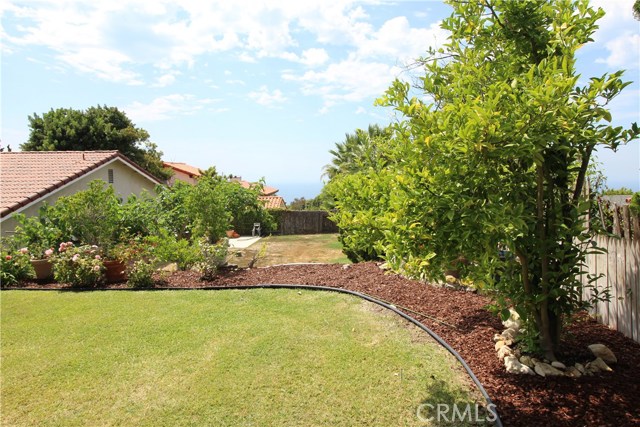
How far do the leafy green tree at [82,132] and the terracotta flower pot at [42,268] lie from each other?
20.6 metres

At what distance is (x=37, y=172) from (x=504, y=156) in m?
15.2

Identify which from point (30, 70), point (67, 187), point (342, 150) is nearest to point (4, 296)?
point (30, 70)

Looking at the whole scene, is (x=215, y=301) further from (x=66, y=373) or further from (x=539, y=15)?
(x=539, y=15)

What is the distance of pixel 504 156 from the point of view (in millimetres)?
2818

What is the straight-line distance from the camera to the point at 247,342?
5.04 metres

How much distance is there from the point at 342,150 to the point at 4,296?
21460 mm

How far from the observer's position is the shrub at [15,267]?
860 centimetres

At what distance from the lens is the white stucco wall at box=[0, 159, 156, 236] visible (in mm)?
10730

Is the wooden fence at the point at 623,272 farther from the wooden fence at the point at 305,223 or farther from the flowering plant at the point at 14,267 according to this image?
the wooden fence at the point at 305,223

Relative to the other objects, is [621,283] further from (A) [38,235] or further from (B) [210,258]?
(A) [38,235]

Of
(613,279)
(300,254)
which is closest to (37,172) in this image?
(300,254)

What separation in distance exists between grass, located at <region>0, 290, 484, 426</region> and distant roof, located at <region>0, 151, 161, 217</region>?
5.87 m

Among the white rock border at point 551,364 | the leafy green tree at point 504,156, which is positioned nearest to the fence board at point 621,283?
the white rock border at point 551,364

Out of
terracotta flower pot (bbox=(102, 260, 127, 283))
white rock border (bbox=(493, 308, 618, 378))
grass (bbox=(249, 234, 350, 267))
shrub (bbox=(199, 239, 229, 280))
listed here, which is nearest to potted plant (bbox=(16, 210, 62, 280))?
terracotta flower pot (bbox=(102, 260, 127, 283))
